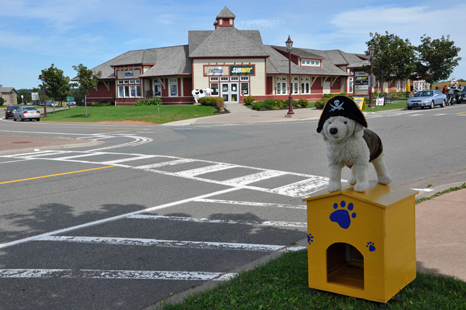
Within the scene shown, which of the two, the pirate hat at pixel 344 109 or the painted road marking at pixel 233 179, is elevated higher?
the pirate hat at pixel 344 109

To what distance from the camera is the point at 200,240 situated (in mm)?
5691

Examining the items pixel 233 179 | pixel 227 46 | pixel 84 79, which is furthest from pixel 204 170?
pixel 227 46

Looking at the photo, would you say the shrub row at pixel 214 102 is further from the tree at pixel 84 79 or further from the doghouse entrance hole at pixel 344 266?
the doghouse entrance hole at pixel 344 266

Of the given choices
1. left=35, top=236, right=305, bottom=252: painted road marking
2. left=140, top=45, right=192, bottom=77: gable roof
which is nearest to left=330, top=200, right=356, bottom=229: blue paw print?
left=35, top=236, right=305, bottom=252: painted road marking

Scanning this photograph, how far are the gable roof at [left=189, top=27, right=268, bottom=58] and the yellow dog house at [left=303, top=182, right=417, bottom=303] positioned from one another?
45303 mm

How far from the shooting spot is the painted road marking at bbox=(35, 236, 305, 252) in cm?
538

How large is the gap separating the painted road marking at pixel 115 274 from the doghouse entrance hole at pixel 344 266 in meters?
1.08

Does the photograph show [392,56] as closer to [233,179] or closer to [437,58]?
[437,58]

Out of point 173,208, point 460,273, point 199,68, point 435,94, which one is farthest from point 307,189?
point 199,68

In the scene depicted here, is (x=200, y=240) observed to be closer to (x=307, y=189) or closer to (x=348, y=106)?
(x=348, y=106)

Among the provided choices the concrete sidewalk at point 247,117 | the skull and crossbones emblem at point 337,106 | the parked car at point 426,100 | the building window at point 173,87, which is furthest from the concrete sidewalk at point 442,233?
the building window at point 173,87

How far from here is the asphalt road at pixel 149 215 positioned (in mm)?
4445

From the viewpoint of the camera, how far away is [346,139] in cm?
369

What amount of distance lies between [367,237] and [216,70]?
151ft
